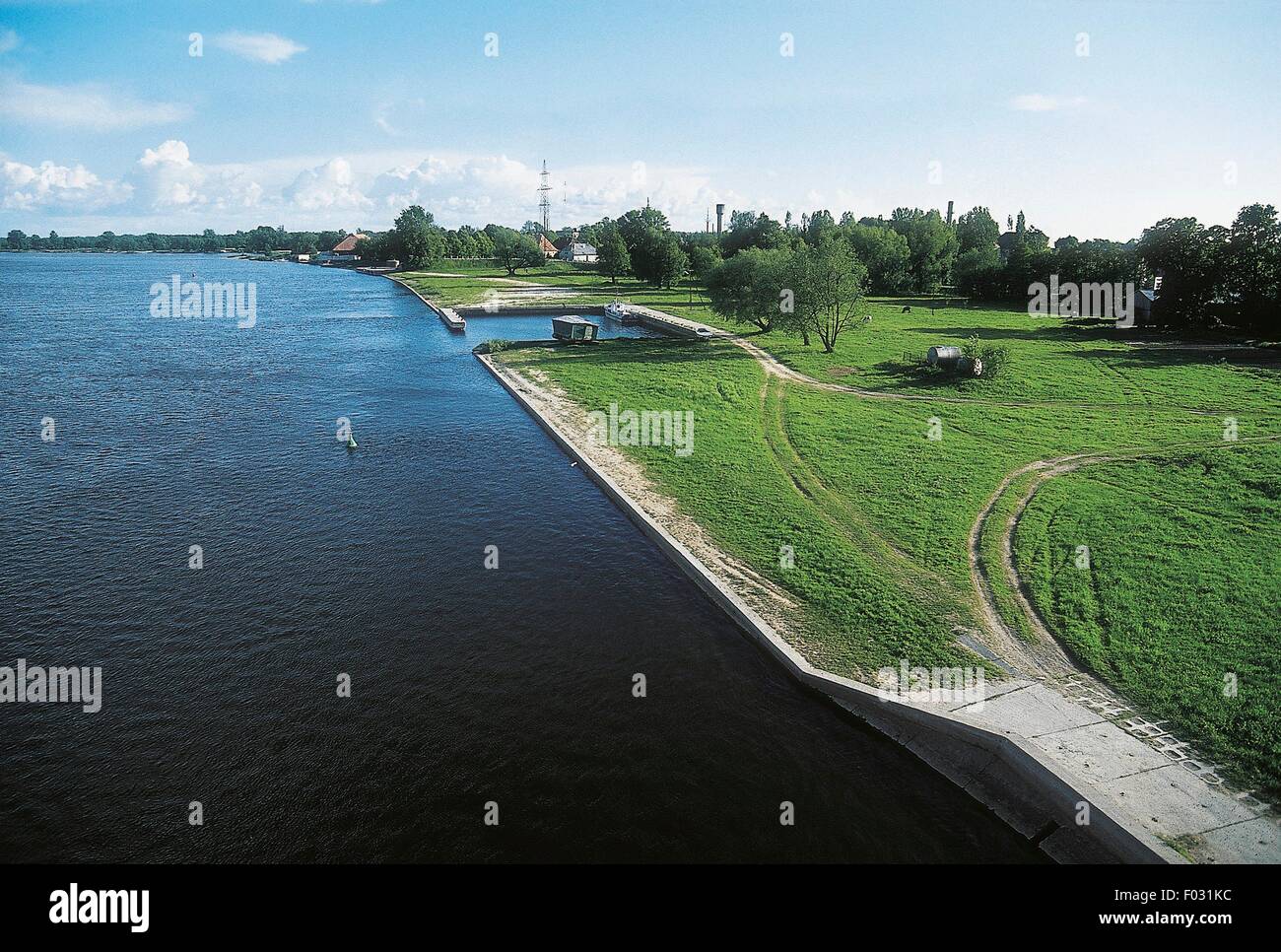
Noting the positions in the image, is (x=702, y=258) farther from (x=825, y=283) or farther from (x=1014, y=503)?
(x=1014, y=503)

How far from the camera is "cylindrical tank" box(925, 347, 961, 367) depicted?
152ft

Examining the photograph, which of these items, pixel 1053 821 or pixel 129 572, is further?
pixel 129 572

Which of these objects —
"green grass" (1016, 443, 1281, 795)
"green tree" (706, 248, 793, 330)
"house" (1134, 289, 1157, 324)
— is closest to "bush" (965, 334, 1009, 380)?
"green tree" (706, 248, 793, 330)

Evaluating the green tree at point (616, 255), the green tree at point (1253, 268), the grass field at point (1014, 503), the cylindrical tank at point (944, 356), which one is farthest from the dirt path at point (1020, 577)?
the green tree at point (616, 255)

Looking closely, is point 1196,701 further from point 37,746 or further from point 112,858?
point 37,746

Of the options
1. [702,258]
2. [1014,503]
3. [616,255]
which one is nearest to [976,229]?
[702,258]

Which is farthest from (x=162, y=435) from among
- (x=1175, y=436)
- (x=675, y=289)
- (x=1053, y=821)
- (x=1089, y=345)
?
(x=675, y=289)

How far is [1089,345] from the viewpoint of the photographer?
58781 millimetres

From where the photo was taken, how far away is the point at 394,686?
1697cm

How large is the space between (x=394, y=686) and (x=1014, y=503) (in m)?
20.9

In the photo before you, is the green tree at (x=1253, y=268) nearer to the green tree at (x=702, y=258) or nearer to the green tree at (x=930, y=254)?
the green tree at (x=930, y=254)

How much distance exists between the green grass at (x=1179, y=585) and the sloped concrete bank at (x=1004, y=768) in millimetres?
2781
